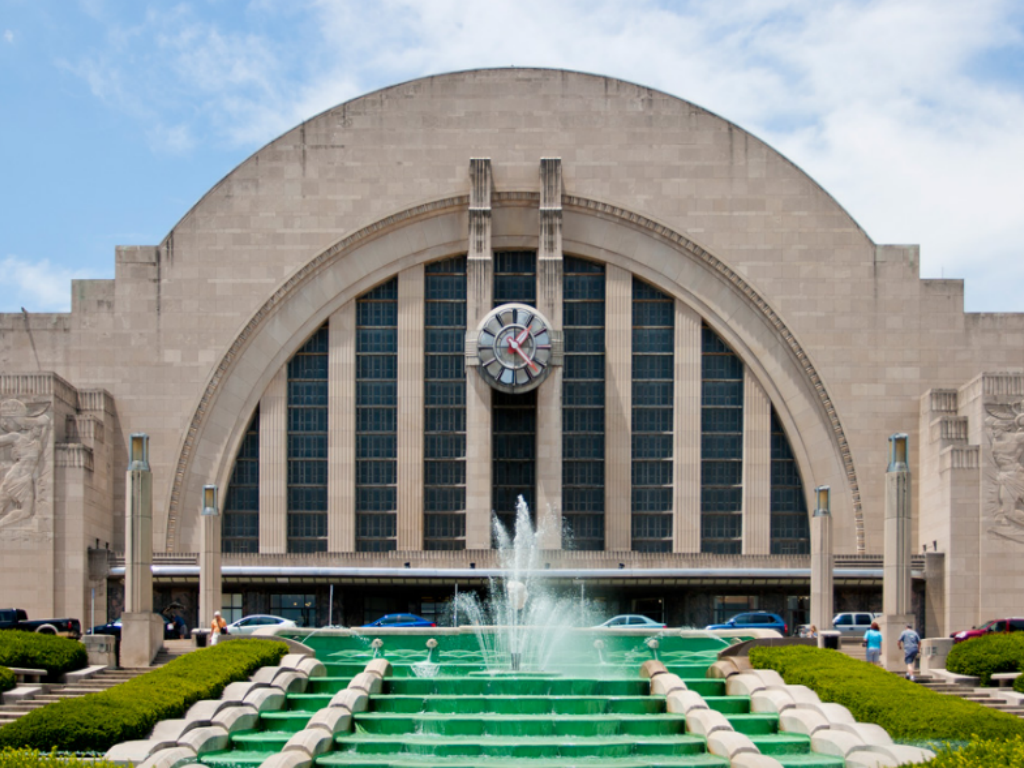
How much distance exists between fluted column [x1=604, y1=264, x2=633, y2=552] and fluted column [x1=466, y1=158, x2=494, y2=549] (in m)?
4.75

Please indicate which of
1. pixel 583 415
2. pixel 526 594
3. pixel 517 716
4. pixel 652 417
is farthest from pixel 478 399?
pixel 517 716

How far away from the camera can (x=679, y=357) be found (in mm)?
54188

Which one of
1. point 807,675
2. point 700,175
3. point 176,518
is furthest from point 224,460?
point 807,675

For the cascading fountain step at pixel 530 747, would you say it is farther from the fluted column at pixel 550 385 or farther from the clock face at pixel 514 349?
the clock face at pixel 514 349

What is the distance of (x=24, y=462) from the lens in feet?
163

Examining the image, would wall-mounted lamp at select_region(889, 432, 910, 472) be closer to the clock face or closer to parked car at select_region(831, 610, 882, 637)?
parked car at select_region(831, 610, 882, 637)

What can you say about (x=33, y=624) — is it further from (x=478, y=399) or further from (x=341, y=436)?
(x=478, y=399)

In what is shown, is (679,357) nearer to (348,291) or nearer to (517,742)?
(348,291)

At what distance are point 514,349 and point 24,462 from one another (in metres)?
18.6

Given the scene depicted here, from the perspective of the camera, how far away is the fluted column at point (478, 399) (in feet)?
172

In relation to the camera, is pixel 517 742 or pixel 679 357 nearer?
pixel 517 742

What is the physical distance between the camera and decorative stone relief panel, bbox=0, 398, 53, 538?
49406 mm

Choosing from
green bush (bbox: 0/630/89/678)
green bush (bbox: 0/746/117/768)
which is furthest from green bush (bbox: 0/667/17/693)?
green bush (bbox: 0/746/117/768)

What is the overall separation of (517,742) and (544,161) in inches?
1349
